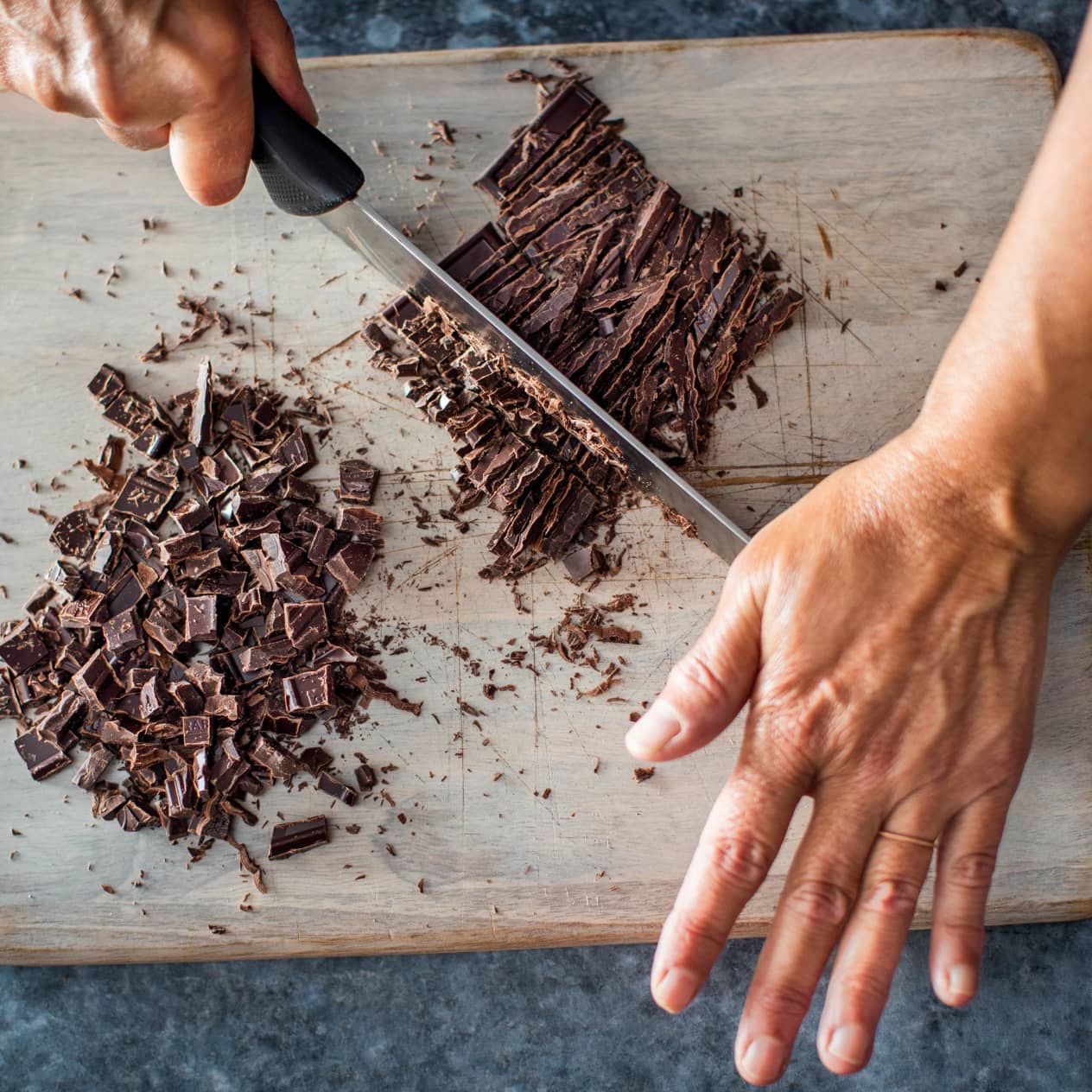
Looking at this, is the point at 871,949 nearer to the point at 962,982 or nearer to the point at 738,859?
the point at 962,982

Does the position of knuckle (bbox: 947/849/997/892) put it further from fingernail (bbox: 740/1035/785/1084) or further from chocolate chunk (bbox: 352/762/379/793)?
chocolate chunk (bbox: 352/762/379/793)

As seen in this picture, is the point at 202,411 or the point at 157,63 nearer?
the point at 157,63

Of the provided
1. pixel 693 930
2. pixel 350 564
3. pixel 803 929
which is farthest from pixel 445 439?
pixel 803 929

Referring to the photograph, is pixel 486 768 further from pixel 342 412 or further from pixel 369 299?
pixel 369 299

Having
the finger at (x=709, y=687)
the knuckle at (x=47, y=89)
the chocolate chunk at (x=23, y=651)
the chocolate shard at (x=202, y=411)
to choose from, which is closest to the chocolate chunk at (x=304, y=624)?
the chocolate shard at (x=202, y=411)

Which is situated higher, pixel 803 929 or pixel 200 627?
pixel 803 929

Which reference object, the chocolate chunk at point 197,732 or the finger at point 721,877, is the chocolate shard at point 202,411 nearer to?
the chocolate chunk at point 197,732

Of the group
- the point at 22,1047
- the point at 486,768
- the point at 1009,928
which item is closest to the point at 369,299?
the point at 486,768

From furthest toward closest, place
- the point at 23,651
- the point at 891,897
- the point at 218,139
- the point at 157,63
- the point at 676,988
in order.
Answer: the point at 23,651 → the point at 218,139 → the point at 157,63 → the point at 891,897 → the point at 676,988
